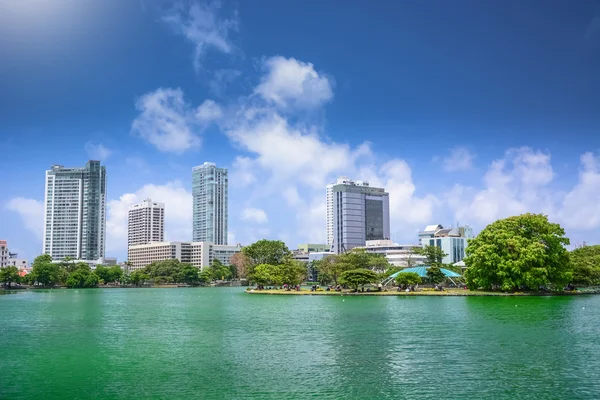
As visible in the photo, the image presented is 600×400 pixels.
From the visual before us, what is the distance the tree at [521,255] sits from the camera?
225 ft

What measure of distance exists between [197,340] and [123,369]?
9.40 metres

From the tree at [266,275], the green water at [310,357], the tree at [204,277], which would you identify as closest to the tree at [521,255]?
the green water at [310,357]

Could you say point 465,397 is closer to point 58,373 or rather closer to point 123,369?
point 123,369

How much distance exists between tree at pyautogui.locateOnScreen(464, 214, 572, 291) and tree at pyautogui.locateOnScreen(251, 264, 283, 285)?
1407 inches

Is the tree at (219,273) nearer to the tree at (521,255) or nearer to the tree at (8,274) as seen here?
the tree at (8,274)

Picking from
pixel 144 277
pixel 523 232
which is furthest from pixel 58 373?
pixel 144 277

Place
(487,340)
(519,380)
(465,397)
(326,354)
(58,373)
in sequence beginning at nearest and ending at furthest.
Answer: (465,397) < (519,380) < (58,373) < (326,354) < (487,340)

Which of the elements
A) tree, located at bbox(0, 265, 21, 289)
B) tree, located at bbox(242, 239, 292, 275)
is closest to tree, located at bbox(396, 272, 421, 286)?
tree, located at bbox(242, 239, 292, 275)

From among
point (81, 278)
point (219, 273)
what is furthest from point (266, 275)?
point (219, 273)

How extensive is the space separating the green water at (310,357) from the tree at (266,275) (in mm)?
49101

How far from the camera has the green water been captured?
21.5 metres

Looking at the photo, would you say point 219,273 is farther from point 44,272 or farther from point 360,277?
point 360,277

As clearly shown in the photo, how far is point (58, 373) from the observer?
2480cm

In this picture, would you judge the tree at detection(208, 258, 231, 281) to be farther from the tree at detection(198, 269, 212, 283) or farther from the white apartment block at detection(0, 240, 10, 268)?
the white apartment block at detection(0, 240, 10, 268)
